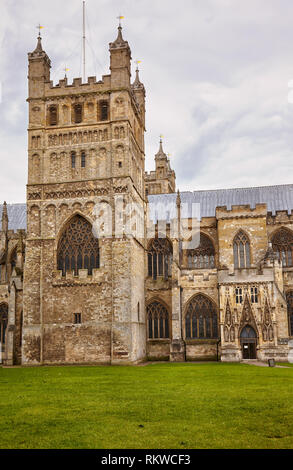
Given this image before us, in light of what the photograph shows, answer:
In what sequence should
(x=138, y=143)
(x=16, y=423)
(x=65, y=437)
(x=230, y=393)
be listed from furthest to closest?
(x=138, y=143)
(x=230, y=393)
(x=16, y=423)
(x=65, y=437)

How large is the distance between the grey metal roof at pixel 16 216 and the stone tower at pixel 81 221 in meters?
14.8

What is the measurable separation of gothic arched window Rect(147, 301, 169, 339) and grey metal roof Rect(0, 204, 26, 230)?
17.5m

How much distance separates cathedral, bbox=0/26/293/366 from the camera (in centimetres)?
3388

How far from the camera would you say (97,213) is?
115 feet

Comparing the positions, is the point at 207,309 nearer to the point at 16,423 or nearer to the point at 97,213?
the point at 97,213

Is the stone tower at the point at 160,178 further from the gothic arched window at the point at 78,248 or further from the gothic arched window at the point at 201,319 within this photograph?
the gothic arched window at the point at 78,248

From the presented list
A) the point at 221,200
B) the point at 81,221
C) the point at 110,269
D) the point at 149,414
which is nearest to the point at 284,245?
the point at 221,200

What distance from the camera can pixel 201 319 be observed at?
125ft

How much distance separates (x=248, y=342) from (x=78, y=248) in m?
13.8

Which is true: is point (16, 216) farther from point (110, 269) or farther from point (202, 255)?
point (110, 269)

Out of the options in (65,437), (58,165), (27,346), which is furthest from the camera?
(58,165)

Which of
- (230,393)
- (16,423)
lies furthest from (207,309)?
(16,423)

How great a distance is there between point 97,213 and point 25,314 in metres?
8.71

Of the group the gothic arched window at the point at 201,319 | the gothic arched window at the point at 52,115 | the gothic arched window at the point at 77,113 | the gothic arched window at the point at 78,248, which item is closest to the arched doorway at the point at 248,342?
the gothic arched window at the point at 201,319
